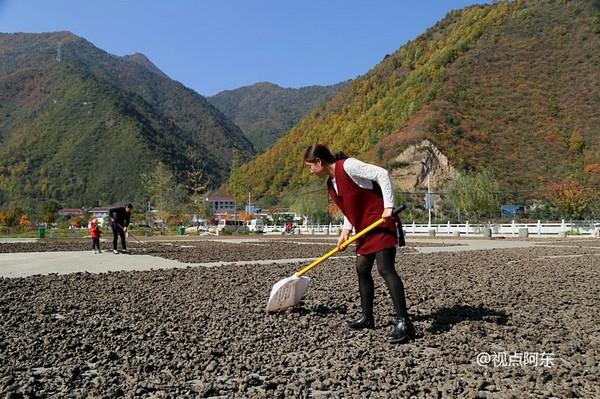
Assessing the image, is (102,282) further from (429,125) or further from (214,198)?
(214,198)

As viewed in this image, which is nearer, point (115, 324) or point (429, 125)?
point (115, 324)

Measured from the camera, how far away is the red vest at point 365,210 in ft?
16.2

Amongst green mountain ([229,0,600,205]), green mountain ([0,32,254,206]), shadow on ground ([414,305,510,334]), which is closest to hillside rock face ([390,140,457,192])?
green mountain ([229,0,600,205])

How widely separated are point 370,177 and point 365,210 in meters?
0.34

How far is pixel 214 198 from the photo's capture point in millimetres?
163750

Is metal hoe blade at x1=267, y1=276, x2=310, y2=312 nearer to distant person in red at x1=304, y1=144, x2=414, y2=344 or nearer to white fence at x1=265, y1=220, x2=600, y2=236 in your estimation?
distant person in red at x1=304, y1=144, x2=414, y2=344

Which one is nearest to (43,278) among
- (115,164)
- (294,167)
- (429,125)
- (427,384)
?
(427,384)

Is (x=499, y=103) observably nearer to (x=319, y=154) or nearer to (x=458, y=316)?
(x=458, y=316)

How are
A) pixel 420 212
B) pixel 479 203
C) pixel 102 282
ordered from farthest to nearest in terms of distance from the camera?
pixel 420 212 < pixel 479 203 < pixel 102 282

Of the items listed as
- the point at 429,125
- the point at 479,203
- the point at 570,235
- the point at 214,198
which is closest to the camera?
the point at 570,235

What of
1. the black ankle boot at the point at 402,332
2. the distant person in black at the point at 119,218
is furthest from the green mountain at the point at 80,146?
the black ankle boot at the point at 402,332

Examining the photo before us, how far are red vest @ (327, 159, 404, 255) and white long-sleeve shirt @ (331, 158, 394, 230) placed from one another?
0.15ft

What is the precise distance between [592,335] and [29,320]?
17.9 ft

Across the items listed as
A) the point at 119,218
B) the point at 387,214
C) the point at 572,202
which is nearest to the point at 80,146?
the point at 572,202
